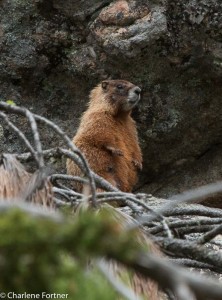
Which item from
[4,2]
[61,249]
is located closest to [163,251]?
[61,249]

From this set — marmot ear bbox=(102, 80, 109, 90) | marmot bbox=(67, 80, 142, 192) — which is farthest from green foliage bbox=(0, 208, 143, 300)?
marmot ear bbox=(102, 80, 109, 90)

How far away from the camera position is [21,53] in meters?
8.23

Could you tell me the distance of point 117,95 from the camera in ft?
28.0

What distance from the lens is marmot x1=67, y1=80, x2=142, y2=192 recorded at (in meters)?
7.85

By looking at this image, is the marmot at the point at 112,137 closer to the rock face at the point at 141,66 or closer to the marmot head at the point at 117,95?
the marmot head at the point at 117,95

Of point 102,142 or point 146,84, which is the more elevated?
point 146,84

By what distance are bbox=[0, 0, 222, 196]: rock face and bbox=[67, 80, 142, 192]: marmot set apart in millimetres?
175

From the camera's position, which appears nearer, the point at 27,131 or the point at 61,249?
the point at 61,249

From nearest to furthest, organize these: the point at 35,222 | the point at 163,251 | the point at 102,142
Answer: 1. the point at 35,222
2. the point at 163,251
3. the point at 102,142

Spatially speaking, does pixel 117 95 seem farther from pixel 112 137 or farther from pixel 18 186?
pixel 18 186

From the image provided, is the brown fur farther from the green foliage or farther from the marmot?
the marmot

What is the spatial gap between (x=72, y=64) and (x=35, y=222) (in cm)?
680

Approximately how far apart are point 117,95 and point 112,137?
0.57 meters

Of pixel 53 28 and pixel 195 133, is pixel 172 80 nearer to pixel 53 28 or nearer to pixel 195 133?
pixel 195 133
